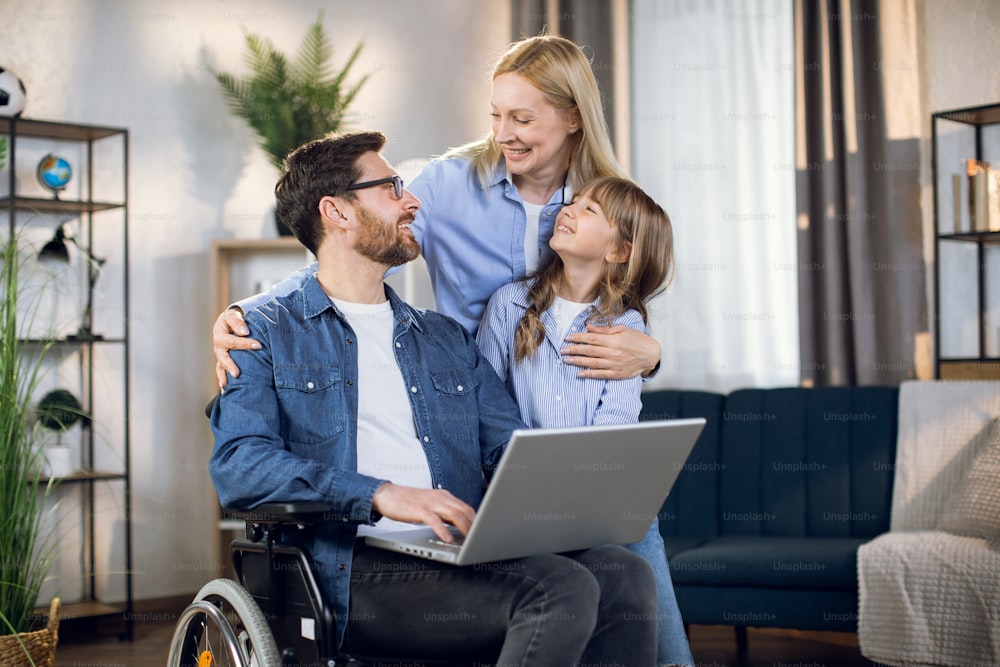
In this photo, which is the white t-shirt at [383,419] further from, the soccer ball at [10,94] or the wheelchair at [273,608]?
the soccer ball at [10,94]

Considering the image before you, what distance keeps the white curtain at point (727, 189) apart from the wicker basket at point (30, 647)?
2.54m

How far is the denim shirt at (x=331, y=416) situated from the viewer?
5.67 feet

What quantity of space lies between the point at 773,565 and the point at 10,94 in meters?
3.15

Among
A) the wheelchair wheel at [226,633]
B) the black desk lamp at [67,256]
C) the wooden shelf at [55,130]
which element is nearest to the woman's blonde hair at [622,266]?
the wheelchair wheel at [226,633]

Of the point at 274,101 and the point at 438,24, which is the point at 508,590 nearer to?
the point at 274,101

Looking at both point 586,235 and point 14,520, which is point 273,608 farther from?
point 14,520

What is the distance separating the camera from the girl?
2.14 m

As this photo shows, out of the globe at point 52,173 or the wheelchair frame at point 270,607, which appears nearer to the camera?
the wheelchair frame at point 270,607

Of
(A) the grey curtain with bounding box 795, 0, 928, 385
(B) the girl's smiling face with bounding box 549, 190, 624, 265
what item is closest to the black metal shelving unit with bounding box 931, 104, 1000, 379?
(A) the grey curtain with bounding box 795, 0, 928, 385

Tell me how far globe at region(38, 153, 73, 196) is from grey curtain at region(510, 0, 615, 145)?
204cm

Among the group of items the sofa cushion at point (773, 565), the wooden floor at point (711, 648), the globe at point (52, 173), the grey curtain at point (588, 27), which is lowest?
the wooden floor at point (711, 648)

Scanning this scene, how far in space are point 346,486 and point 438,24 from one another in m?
3.68

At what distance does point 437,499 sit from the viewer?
1687mm

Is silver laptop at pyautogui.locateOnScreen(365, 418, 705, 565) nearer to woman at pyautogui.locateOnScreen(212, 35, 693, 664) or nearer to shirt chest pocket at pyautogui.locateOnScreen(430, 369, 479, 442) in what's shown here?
shirt chest pocket at pyautogui.locateOnScreen(430, 369, 479, 442)
